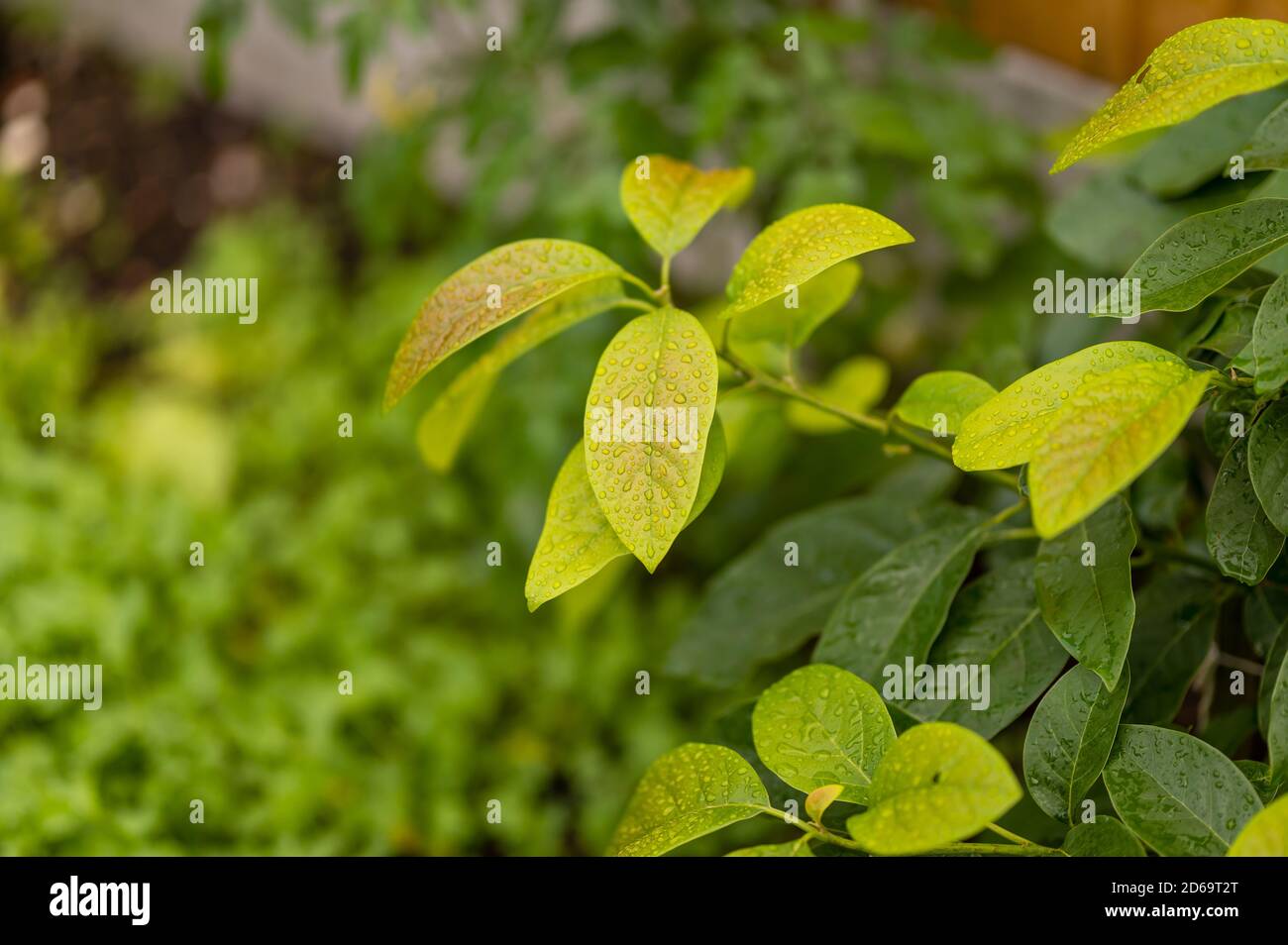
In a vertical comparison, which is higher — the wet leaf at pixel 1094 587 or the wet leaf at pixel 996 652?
the wet leaf at pixel 1094 587

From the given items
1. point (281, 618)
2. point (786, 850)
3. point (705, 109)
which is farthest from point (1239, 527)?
point (281, 618)

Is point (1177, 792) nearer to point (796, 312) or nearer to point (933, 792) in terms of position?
point (933, 792)

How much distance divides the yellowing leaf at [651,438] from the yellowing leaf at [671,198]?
0.37 ft

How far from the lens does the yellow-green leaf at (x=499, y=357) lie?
2.63ft

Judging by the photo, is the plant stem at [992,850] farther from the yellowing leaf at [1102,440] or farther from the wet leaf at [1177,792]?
the yellowing leaf at [1102,440]

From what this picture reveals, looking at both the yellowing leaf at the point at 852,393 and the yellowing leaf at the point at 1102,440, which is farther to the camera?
the yellowing leaf at the point at 852,393

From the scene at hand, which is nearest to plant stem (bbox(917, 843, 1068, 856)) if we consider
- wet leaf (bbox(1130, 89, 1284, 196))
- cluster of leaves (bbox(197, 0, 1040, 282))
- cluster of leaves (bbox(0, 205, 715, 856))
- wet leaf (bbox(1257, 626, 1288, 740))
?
wet leaf (bbox(1257, 626, 1288, 740))

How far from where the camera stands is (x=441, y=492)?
2012 millimetres

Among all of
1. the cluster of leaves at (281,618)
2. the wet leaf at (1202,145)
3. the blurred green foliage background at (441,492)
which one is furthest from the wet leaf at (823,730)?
the cluster of leaves at (281,618)

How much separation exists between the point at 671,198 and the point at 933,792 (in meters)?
0.49

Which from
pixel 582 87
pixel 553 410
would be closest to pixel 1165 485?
pixel 553 410

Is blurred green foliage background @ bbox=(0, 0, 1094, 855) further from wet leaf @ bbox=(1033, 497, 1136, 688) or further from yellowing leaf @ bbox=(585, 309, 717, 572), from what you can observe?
yellowing leaf @ bbox=(585, 309, 717, 572)

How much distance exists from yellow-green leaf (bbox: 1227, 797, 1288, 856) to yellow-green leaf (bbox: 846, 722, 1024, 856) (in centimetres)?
13
